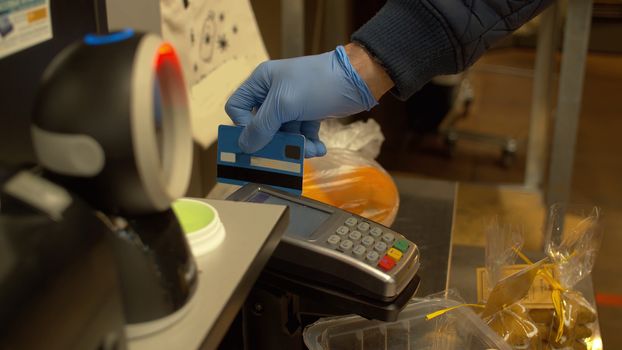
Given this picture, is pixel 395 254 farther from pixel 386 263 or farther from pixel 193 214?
pixel 193 214

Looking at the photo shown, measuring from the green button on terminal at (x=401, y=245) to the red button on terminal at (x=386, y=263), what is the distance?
0.03 metres

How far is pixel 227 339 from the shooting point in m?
0.79

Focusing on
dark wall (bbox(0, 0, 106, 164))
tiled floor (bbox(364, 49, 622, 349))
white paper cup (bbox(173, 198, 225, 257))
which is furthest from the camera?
tiled floor (bbox(364, 49, 622, 349))

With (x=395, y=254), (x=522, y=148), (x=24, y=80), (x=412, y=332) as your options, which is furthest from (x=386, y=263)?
(x=522, y=148)

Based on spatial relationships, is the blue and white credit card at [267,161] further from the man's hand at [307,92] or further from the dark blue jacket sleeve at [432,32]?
the dark blue jacket sleeve at [432,32]

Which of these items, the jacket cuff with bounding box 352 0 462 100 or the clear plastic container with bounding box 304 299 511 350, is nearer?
the clear plastic container with bounding box 304 299 511 350

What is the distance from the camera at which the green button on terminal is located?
0.68 metres

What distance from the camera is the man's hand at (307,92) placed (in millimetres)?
818

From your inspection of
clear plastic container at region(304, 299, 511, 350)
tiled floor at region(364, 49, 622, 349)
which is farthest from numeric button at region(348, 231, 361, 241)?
tiled floor at region(364, 49, 622, 349)

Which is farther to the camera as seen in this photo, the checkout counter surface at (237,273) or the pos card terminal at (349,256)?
the pos card terminal at (349,256)

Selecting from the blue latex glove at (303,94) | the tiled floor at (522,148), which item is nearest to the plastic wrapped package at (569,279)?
the blue latex glove at (303,94)

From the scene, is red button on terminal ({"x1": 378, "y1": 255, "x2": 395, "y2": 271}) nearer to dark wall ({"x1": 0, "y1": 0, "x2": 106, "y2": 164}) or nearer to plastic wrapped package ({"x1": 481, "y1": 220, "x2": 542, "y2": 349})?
plastic wrapped package ({"x1": 481, "y1": 220, "x2": 542, "y2": 349})

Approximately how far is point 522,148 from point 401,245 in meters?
2.43

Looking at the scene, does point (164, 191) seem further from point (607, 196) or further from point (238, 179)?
point (607, 196)
